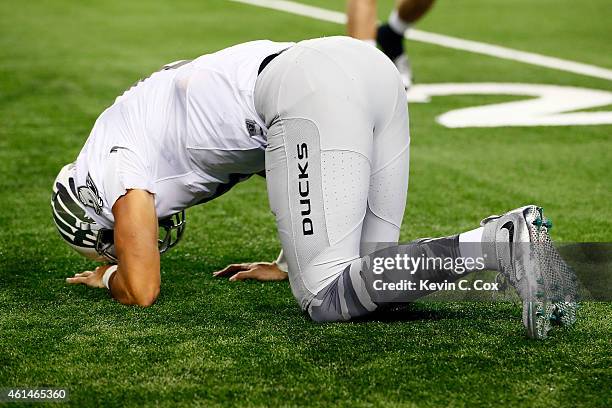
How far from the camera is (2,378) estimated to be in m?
2.71

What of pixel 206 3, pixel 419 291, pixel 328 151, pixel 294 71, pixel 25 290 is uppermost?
pixel 294 71

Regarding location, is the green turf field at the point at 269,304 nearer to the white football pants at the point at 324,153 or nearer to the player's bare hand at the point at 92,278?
the player's bare hand at the point at 92,278

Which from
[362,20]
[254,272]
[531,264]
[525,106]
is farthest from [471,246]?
[525,106]

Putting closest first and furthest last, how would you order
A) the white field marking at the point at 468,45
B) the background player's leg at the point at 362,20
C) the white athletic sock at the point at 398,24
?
the background player's leg at the point at 362,20 → the white athletic sock at the point at 398,24 → the white field marking at the point at 468,45

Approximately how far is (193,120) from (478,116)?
355 cm

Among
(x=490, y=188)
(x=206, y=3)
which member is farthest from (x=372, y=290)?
(x=206, y=3)

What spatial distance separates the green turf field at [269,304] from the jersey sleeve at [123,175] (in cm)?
35

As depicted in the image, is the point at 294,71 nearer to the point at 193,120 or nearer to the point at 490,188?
the point at 193,120

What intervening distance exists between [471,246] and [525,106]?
4.14 metres

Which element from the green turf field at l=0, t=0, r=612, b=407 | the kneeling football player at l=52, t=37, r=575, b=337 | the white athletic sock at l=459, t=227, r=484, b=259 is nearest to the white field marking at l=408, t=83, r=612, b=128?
the green turf field at l=0, t=0, r=612, b=407

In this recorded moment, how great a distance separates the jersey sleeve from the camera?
3359 mm

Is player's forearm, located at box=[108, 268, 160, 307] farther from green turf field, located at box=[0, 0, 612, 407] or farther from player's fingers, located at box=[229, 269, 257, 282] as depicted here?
player's fingers, located at box=[229, 269, 257, 282]

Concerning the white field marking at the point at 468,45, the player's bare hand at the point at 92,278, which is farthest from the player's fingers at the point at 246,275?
the white field marking at the point at 468,45

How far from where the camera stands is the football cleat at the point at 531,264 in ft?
9.00
